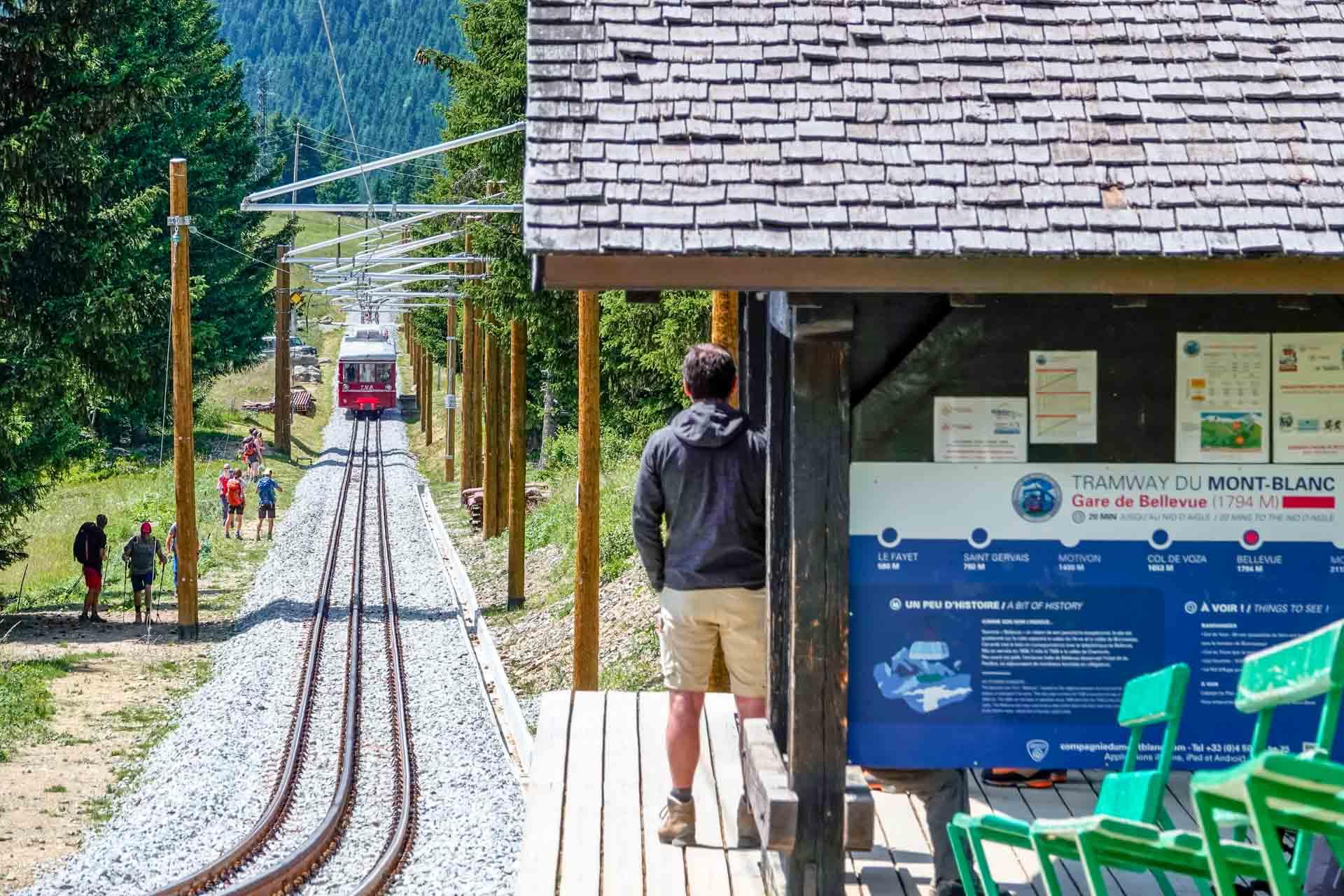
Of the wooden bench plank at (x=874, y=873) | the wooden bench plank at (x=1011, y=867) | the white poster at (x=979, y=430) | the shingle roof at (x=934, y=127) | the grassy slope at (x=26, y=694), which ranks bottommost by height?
the grassy slope at (x=26, y=694)

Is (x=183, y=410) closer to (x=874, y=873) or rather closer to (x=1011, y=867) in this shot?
(x=874, y=873)

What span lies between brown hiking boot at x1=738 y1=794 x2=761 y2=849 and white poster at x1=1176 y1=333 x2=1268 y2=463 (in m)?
2.20

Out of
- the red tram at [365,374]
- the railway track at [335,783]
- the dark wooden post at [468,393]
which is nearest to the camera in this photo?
the railway track at [335,783]

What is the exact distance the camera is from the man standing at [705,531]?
6008 mm

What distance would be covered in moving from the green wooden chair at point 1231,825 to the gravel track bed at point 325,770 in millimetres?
8092

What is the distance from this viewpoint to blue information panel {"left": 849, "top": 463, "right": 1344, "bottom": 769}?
552cm

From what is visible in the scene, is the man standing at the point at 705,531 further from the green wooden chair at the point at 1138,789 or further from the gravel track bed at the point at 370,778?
the gravel track bed at the point at 370,778

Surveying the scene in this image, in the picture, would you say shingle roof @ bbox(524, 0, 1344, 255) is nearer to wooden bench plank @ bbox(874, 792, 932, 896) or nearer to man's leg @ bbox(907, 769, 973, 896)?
man's leg @ bbox(907, 769, 973, 896)


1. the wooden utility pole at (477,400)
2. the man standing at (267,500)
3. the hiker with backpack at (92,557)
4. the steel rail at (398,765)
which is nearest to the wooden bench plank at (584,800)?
the steel rail at (398,765)

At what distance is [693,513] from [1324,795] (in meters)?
3.39

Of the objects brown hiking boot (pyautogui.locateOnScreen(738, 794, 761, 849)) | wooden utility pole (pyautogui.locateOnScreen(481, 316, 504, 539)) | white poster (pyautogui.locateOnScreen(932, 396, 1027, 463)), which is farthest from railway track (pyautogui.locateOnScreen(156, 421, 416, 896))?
white poster (pyautogui.locateOnScreen(932, 396, 1027, 463))

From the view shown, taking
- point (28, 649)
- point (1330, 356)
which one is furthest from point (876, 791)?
point (28, 649)

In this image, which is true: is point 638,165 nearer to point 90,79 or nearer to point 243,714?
point 243,714

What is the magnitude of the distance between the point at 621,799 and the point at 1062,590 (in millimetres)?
2367
